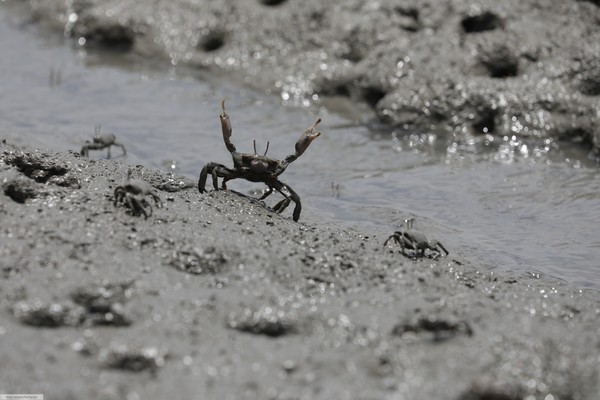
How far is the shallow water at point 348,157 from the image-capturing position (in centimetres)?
611

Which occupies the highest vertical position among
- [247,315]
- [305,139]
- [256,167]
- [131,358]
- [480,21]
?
[480,21]

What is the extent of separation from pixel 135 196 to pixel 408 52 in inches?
205

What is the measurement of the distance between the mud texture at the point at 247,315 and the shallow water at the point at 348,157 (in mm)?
1112

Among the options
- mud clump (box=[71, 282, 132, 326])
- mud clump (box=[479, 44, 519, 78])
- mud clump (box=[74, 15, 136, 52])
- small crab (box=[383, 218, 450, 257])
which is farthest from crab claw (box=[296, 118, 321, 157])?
mud clump (box=[74, 15, 136, 52])

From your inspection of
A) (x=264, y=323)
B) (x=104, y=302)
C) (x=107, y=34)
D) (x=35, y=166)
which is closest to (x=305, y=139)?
(x=35, y=166)

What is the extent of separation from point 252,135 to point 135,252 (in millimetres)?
4032

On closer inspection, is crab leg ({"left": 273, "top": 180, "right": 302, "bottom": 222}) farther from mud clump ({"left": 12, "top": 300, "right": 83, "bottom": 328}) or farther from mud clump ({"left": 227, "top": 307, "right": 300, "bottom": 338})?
mud clump ({"left": 12, "top": 300, "right": 83, "bottom": 328})

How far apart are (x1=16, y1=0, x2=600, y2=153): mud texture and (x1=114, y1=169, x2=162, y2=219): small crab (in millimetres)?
4323

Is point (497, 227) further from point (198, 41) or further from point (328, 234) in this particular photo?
point (198, 41)

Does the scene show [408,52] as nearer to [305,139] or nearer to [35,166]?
[305,139]

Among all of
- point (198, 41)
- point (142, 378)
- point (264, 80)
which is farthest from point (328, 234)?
point (198, 41)

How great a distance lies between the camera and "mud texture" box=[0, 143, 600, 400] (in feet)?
11.1

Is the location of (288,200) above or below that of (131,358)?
above

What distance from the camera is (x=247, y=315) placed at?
12.5ft
